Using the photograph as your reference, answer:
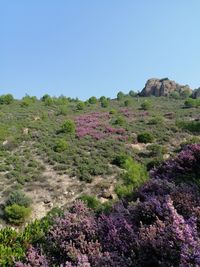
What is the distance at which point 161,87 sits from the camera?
90938 mm

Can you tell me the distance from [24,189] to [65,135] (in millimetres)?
15796

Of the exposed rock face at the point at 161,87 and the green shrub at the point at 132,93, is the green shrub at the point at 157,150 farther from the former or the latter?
the green shrub at the point at 132,93

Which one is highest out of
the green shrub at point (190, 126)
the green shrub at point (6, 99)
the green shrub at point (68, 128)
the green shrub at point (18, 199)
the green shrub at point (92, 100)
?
the green shrub at point (6, 99)

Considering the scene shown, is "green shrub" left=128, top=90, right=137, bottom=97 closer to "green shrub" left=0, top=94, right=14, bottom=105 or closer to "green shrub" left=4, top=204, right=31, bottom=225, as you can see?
"green shrub" left=0, top=94, right=14, bottom=105

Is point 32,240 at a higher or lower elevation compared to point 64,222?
lower

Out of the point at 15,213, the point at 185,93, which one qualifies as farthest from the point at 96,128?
the point at 185,93

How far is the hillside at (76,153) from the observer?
25030 mm

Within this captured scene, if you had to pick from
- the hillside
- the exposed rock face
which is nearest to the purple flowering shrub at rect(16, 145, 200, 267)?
the hillside

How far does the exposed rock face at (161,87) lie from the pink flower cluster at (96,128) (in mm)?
37465

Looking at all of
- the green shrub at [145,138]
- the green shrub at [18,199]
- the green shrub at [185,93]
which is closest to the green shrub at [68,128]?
the green shrub at [145,138]

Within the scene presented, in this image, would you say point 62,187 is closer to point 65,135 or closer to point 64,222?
point 65,135

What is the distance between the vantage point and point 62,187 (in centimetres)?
2856

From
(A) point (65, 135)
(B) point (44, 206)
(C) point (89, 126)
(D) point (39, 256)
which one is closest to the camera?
(D) point (39, 256)

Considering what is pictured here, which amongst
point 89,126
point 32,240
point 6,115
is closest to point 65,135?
point 89,126
